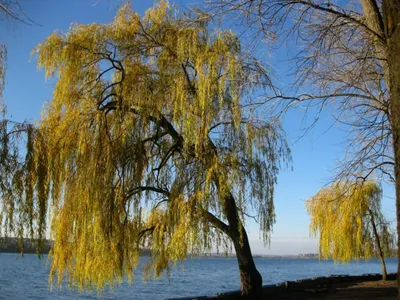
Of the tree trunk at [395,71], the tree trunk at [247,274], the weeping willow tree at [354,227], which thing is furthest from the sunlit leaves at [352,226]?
the tree trunk at [395,71]

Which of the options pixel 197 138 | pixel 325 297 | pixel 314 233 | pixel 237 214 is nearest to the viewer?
pixel 197 138

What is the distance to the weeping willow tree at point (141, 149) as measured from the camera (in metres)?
8.59

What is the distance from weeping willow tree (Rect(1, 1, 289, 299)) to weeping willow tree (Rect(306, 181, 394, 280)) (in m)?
9.44

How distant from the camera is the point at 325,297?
40.6 feet

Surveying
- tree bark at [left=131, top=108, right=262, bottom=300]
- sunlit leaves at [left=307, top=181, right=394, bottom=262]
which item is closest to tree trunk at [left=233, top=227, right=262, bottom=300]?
tree bark at [left=131, top=108, right=262, bottom=300]

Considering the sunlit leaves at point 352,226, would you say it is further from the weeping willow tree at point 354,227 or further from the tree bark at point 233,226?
the tree bark at point 233,226

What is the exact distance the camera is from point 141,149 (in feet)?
30.6

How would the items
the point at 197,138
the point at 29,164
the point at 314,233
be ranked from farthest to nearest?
the point at 314,233 → the point at 197,138 → the point at 29,164

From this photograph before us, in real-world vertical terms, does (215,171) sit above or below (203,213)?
above

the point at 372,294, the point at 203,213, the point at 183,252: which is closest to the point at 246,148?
the point at 203,213

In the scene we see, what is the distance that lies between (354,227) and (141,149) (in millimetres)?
12443

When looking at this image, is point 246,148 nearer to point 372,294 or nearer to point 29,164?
point 29,164

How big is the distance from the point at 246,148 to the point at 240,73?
1.64 metres

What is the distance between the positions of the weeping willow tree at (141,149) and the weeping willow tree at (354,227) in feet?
31.0
